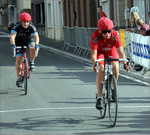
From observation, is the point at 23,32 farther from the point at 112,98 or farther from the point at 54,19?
the point at 54,19

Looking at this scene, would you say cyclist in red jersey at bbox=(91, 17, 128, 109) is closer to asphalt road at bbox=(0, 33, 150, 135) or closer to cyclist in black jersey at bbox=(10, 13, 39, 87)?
asphalt road at bbox=(0, 33, 150, 135)

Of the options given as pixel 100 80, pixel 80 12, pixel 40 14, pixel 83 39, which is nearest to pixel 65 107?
pixel 100 80

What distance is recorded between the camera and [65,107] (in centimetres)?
981

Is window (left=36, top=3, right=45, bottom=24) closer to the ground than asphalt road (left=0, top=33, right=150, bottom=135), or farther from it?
farther from it

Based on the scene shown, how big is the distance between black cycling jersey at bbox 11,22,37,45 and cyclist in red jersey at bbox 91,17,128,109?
3.54 metres

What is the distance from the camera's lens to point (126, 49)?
17.0 meters

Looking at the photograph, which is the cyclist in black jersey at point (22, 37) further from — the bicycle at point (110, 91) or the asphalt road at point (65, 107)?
the bicycle at point (110, 91)

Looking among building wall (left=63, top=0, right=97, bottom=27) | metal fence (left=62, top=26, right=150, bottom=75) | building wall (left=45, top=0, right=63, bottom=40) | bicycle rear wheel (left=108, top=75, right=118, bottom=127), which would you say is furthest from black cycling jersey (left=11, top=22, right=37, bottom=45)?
building wall (left=45, top=0, right=63, bottom=40)

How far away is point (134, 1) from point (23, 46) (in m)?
12.7

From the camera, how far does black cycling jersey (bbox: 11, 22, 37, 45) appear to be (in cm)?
1166

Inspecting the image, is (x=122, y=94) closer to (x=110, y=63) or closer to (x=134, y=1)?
(x=110, y=63)

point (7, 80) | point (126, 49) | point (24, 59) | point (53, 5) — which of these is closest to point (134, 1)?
point (126, 49)

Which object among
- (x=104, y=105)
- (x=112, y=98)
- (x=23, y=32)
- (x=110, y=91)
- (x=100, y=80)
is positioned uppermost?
(x=23, y=32)

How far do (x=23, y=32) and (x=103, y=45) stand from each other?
3.76 meters
